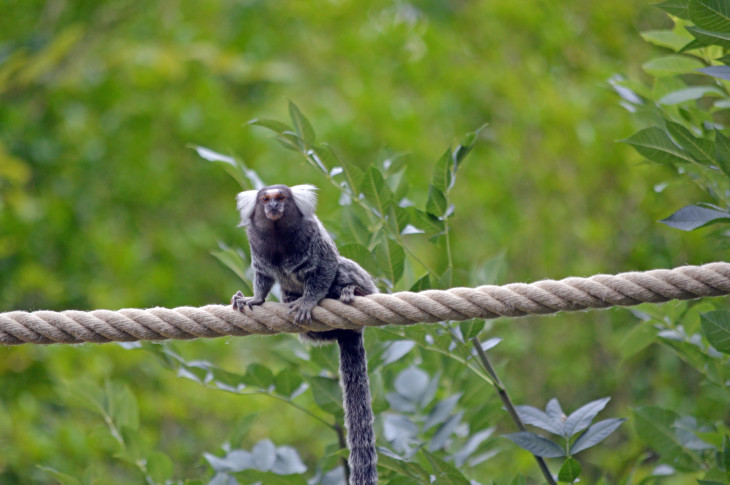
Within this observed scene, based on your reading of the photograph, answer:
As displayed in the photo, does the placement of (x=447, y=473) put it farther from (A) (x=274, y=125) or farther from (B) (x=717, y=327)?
(A) (x=274, y=125)

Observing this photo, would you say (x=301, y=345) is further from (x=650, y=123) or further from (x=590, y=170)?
(x=590, y=170)

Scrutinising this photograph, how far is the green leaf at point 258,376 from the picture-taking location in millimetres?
2080

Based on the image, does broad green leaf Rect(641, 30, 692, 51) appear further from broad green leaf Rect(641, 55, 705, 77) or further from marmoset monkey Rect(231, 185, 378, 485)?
marmoset monkey Rect(231, 185, 378, 485)

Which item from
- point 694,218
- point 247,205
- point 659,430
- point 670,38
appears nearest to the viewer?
point 694,218

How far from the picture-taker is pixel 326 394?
2088mm

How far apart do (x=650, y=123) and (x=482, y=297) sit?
81 centimetres

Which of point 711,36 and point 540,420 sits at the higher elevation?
point 711,36

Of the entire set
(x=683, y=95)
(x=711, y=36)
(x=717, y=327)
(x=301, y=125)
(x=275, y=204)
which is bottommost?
(x=717, y=327)

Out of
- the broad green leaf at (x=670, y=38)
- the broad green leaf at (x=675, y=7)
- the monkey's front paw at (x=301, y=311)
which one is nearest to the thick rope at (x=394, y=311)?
the monkey's front paw at (x=301, y=311)

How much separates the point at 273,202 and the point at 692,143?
1.15 meters

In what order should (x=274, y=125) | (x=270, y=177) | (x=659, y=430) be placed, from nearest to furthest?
A: 1. (x=274, y=125)
2. (x=659, y=430)
3. (x=270, y=177)

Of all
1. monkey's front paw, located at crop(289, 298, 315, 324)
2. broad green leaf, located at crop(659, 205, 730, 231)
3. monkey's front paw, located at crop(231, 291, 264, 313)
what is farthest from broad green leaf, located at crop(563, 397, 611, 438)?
monkey's front paw, located at crop(231, 291, 264, 313)

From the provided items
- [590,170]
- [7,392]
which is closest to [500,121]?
[590,170]

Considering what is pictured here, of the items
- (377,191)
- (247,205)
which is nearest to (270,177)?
(247,205)
